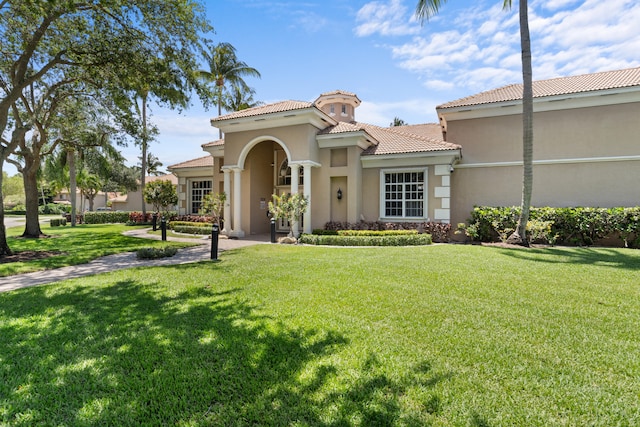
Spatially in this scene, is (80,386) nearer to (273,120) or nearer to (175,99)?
(175,99)

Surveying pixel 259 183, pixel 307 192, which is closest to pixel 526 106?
pixel 307 192

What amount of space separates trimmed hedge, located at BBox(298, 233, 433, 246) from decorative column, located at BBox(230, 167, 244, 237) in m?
4.82

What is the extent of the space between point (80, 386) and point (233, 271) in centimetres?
490

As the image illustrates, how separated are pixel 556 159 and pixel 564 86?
12.3 feet

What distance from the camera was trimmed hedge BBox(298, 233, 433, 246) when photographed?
42.8 ft

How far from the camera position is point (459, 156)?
14961mm

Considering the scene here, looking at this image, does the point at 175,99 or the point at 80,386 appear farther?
the point at 175,99

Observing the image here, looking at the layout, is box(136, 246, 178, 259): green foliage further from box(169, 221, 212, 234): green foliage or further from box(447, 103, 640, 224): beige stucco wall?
box(447, 103, 640, 224): beige stucco wall

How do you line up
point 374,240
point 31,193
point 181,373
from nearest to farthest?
point 181,373
point 374,240
point 31,193

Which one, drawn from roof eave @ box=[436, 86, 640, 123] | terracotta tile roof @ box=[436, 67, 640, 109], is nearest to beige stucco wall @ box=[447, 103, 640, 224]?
roof eave @ box=[436, 86, 640, 123]

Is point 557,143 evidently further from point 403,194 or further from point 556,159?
point 403,194

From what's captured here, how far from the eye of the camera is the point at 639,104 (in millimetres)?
13531

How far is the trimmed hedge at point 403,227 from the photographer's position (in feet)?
47.4

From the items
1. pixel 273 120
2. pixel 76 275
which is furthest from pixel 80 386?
pixel 273 120
